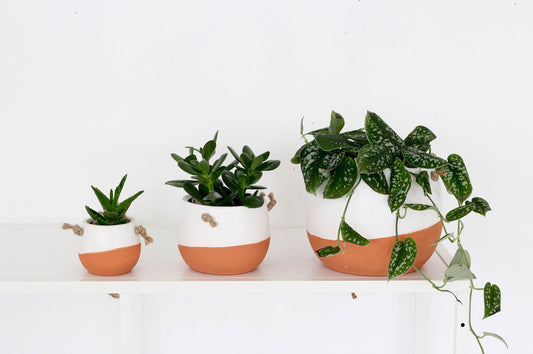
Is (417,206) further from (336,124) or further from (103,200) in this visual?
(103,200)

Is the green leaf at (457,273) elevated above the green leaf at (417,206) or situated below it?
below

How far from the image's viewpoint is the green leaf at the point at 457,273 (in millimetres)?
905

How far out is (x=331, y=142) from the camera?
0.89 meters

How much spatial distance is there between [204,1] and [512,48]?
0.65 m

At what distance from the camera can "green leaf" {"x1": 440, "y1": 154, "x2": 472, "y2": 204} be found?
2.93 ft

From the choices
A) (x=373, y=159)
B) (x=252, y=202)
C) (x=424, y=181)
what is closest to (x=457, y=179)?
(x=424, y=181)

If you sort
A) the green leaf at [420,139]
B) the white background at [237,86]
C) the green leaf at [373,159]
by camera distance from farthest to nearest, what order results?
the white background at [237,86], the green leaf at [420,139], the green leaf at [373,159]

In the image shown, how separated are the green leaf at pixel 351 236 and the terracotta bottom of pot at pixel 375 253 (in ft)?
0.10

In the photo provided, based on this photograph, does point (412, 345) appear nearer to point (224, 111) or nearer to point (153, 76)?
point (224, 111)

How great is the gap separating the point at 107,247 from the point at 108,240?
0.04ft

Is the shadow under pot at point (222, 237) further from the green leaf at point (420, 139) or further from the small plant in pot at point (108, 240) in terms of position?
the green leaf at point (420, 139)

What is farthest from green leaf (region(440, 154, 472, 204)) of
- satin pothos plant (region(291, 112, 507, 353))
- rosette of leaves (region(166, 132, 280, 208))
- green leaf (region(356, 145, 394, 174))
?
rosette of leaves (region(166, 132, 280, 208))

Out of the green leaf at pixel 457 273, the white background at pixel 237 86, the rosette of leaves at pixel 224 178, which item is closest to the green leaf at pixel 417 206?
the green leaf at pixel 457 273

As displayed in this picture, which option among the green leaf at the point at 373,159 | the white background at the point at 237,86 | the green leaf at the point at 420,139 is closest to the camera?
the green leaf at the point at 373,159
